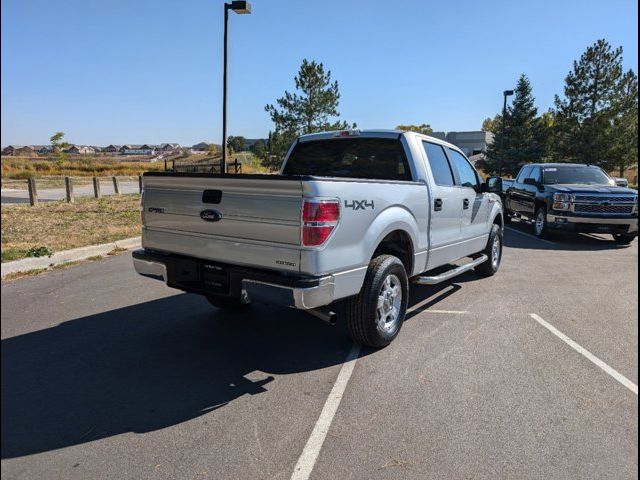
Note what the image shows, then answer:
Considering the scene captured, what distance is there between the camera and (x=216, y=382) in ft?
12.0

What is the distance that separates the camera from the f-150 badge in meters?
3.65

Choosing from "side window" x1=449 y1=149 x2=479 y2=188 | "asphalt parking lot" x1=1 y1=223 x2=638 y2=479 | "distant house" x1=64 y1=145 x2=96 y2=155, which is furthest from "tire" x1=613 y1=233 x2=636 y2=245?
"distant house" x1=64 y1=145 x2=96 y2=155

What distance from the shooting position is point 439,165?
5547 mm

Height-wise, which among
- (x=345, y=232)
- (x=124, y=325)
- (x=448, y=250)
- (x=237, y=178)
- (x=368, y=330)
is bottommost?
(x=124, y=325)

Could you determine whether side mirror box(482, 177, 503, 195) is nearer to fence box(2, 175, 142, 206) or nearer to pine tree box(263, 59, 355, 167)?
fence box(2, 175, 142, 206)

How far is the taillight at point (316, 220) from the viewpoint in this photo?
339 cm

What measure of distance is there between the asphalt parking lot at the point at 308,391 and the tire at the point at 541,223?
5.74 m

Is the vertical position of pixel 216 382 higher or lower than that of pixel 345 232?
lower

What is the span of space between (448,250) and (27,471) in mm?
4525

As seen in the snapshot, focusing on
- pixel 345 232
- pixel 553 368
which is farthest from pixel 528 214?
pixel 345 232

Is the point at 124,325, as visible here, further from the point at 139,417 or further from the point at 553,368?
the point at 553,368

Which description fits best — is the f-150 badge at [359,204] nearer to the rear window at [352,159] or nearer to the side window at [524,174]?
the rear window at [352,159]

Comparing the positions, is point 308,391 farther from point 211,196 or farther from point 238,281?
point 211,196

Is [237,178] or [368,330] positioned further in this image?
[368,330]
